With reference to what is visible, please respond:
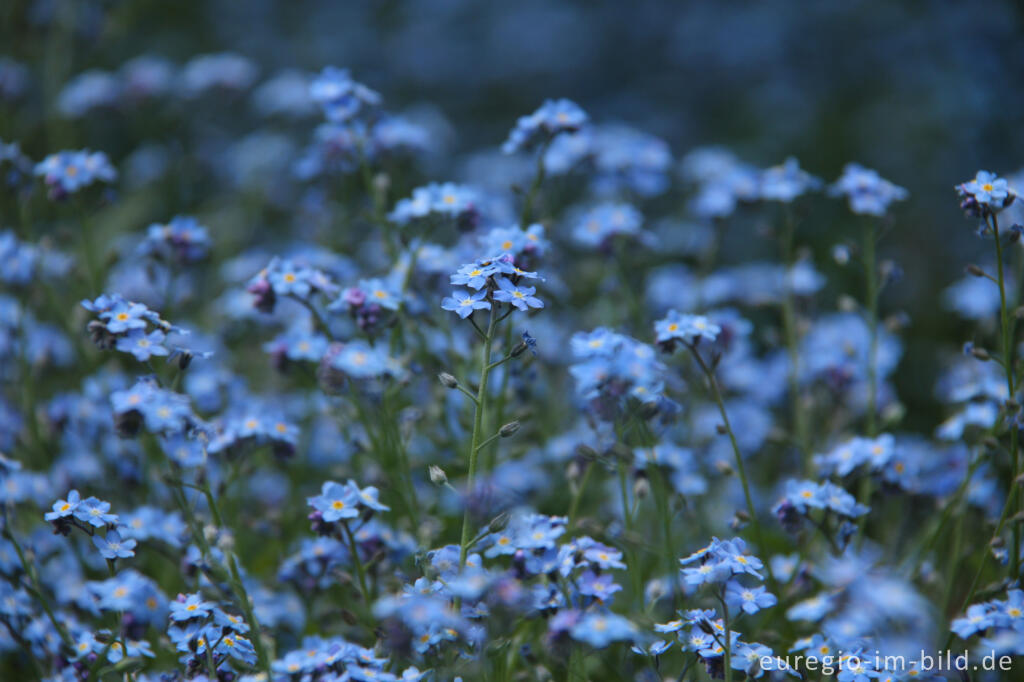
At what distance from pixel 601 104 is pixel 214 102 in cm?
370

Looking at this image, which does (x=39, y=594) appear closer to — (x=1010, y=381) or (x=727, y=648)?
(x=727, y=648)

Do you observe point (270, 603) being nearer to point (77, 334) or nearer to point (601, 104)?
point (77, 334)

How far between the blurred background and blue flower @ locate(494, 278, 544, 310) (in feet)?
11.9

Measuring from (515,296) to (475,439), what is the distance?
406 millimetres

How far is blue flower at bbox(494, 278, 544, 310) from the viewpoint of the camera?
2.65 metres

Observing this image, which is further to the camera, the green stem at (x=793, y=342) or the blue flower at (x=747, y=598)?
the green stem at (x=793, y=342)

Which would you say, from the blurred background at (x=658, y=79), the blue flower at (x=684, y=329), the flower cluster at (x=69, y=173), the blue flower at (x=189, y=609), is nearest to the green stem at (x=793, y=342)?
the blue flower at (x=684, y=329)

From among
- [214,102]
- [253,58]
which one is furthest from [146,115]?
[253,58]

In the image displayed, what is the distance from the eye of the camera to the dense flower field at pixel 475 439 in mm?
2664

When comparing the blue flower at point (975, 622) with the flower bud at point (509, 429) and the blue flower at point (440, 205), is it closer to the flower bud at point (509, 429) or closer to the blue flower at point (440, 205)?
the flower bud at point (509, 429)

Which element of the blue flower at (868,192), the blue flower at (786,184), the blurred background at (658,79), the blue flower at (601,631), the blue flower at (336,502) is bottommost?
the blue flower at (601,631)

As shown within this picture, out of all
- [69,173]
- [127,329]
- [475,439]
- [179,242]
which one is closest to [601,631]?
[475,439]

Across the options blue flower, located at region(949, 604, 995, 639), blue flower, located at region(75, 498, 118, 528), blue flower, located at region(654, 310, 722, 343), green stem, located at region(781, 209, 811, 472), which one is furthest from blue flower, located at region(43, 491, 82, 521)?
green stem, located at region(781, 209, 811, 472)

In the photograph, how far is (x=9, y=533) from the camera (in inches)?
119
